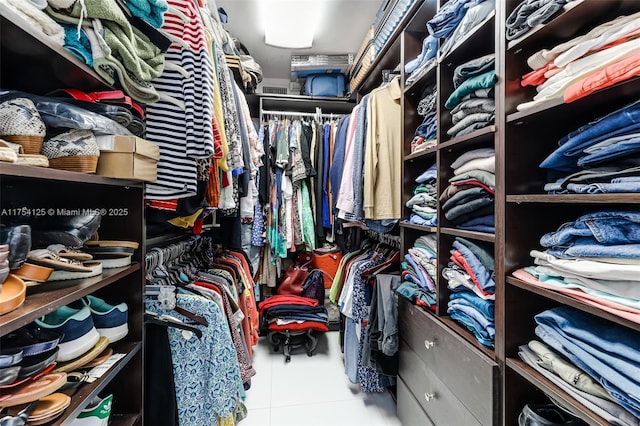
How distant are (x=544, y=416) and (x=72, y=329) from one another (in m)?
1.22

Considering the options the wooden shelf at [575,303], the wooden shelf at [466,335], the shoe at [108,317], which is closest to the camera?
the wooden shelf at [575,303]

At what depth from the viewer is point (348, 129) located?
1971 mm

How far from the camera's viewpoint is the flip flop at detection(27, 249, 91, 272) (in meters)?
0.61

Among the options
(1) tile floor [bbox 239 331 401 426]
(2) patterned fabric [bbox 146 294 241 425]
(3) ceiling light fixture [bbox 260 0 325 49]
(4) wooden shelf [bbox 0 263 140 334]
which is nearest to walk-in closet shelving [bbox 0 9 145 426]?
(4) wooden shelf [bbox 0 263 140 334]

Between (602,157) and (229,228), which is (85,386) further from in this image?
(229,228)

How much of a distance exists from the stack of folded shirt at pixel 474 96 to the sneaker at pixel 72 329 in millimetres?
1277

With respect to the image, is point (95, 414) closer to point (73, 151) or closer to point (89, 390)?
point (89, 390)

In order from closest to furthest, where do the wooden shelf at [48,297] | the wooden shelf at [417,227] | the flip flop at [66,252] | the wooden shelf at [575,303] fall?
the wooden shelf at [48,297] < the wooden shelf at [575,303] < the flip flop at [66,252] < the wooden shelf at [417,227]

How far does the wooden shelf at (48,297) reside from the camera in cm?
47

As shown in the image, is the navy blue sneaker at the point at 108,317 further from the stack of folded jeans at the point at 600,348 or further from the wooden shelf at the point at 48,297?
the stack of folded jeans at the point at 600,348

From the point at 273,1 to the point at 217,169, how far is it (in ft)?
4.73

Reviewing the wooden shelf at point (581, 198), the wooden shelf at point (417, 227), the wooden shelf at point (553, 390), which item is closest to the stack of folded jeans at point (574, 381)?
the wooden shelf at point (553, 390)

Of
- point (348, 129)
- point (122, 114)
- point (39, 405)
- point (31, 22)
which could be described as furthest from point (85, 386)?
point (348, 129)

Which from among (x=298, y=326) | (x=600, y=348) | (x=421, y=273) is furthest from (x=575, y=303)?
(x=298, y=326)
